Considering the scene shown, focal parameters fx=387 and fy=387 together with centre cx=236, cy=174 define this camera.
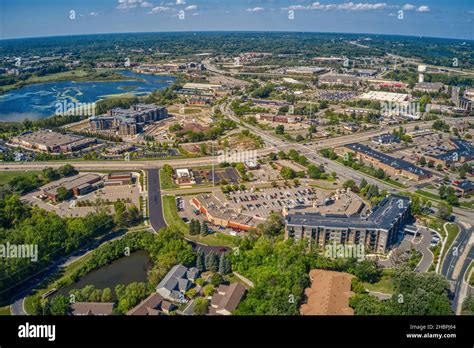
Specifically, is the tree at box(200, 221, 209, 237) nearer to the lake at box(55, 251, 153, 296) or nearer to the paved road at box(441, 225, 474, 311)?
the lake at box(55, 251, 153, 296)

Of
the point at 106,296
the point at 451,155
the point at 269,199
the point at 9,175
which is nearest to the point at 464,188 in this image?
the point at 451,155

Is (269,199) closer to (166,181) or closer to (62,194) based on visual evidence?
(166,181)

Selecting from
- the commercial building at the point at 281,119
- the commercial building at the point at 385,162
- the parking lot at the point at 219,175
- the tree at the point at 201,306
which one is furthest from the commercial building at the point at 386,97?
the tree at the point at 201,306

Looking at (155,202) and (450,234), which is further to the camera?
(155,202)

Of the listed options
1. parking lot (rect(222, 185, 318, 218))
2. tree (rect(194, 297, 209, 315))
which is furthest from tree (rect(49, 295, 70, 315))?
parking lot (rect(222, 185, 318, 218))
